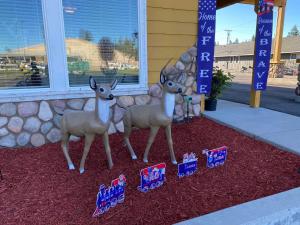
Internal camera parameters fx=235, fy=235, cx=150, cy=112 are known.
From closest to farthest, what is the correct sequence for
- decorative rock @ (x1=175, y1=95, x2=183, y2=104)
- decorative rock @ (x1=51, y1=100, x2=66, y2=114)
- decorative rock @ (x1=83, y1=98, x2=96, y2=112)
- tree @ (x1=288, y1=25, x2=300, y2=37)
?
decorative rock @ (x1=51, y1=100, x2=66, y2=114) < decorative rock @ (x1=83, y1=98, x2=96, y2=112) < decorative rock @ (x1=175, y1=95, x2=183, y2=104) < tree @ (x1=288, y1=25, x2=300, y2=37)

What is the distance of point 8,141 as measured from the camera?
3.77 metres

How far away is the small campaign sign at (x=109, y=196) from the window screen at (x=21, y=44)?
101 inches

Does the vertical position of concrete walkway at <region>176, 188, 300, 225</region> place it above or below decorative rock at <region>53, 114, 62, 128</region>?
below

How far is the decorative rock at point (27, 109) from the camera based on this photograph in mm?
3750

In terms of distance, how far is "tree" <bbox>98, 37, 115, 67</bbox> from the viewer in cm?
419

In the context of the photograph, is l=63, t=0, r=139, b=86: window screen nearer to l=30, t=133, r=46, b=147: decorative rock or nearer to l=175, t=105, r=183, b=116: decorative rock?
l=30, t=133, r=46, b=147: decorative rock

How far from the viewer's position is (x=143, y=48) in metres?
4.39

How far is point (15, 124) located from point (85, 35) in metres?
1.86

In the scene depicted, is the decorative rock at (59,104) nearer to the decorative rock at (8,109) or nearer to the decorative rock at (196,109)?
the decorative rock at (8,109)

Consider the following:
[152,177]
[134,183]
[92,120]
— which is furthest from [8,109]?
[152,177]

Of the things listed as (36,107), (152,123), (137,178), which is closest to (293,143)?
(152,123)

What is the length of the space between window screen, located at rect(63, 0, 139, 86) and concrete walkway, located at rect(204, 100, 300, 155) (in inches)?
91.6

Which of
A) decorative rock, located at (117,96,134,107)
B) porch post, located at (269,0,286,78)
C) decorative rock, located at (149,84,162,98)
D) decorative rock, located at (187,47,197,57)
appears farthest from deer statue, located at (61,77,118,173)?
porch post, located at (269,0,286,78)

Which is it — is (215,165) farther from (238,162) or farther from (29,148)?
(29,148)
